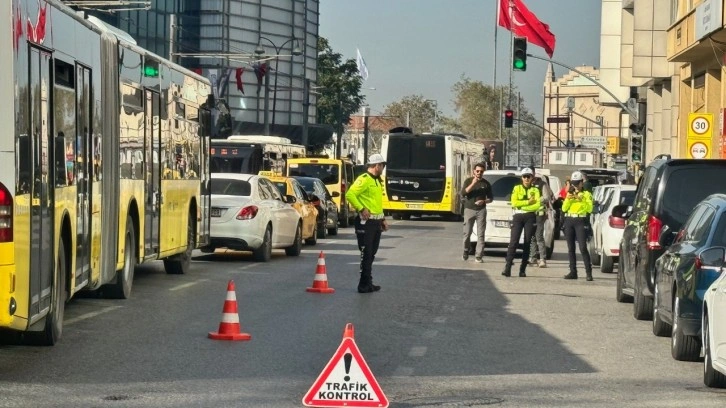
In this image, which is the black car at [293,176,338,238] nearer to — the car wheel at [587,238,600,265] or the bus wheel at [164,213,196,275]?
the car wheel at [587,238,600,265]

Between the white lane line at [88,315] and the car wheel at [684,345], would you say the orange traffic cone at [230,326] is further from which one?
the car wheel at [684,345]

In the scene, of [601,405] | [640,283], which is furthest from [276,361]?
[640,283]

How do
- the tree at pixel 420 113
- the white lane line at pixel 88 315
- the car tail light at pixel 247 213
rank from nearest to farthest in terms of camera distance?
the white lane line at pixel 88 315, the car tail light at pixel 247 213, the tree at pixel 420 113

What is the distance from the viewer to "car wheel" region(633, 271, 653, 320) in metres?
17.3

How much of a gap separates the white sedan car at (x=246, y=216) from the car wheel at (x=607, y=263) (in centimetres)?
574

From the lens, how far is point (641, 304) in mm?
17359

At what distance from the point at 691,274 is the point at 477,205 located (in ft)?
51.3

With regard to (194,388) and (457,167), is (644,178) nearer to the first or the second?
(194,388)

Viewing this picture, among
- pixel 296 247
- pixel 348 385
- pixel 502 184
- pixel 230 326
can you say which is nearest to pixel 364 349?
pixel 230 326

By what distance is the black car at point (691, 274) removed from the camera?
1277 cm

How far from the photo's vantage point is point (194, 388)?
35.4 ft

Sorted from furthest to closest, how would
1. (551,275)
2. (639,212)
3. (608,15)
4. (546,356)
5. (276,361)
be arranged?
(608,15) < (551,275) < (639,212) < (546,356) < (276,361)

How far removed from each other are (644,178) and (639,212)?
20.7 inches

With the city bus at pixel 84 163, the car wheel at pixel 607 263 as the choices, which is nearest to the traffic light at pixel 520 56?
the car wheel at pixel 607 263
